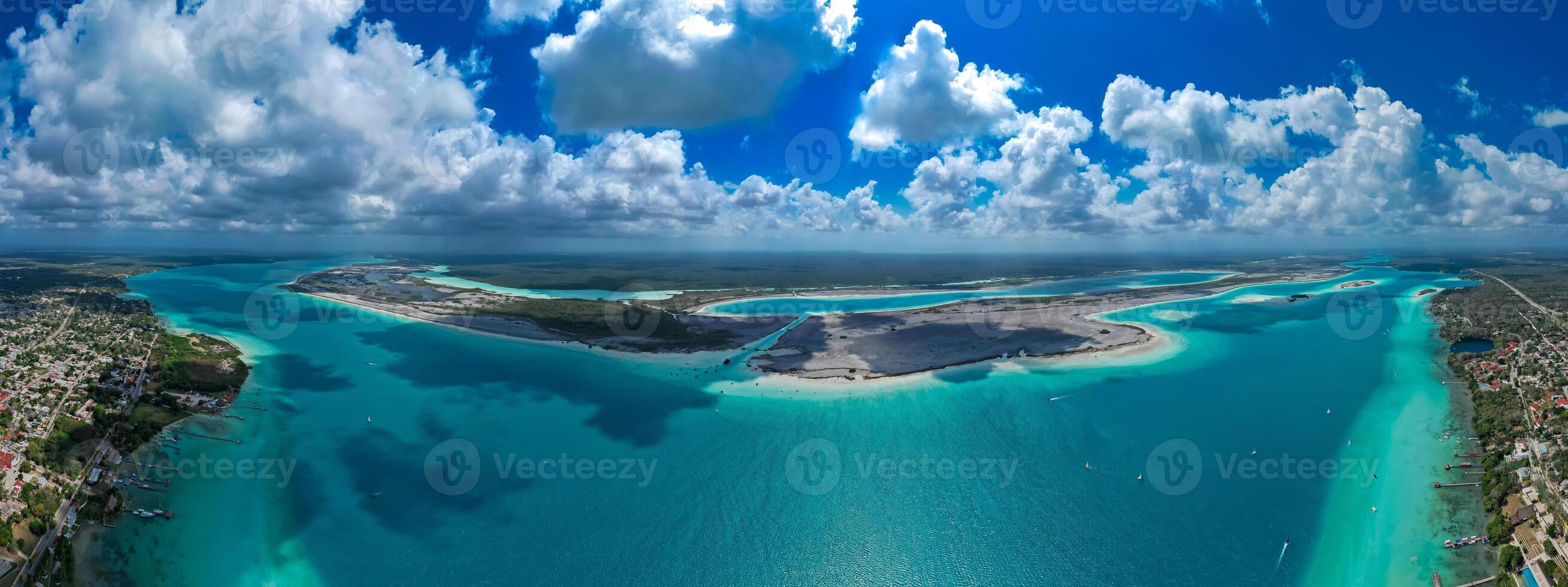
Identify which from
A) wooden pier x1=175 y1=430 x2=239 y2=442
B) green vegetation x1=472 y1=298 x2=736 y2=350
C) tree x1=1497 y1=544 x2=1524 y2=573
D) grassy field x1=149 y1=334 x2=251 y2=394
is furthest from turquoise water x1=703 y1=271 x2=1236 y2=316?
tree x1=1497 y1=544 x2=1524 y2=573

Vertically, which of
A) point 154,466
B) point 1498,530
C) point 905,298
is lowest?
point 1498,530

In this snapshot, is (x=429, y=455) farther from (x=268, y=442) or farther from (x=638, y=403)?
(x=638, y=403)

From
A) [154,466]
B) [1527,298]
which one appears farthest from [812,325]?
[1527,298]

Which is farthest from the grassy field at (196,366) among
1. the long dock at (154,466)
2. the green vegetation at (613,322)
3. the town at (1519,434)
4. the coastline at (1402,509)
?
the town at (1519,434)

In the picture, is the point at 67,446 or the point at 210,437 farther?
the point at 210,437

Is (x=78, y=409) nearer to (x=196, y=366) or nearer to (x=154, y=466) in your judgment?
(x=154, y=466)

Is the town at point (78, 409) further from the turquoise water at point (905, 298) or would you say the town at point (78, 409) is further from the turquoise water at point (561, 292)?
the turquoise water at point (905, 298)

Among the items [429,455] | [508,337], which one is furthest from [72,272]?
[429,455]
